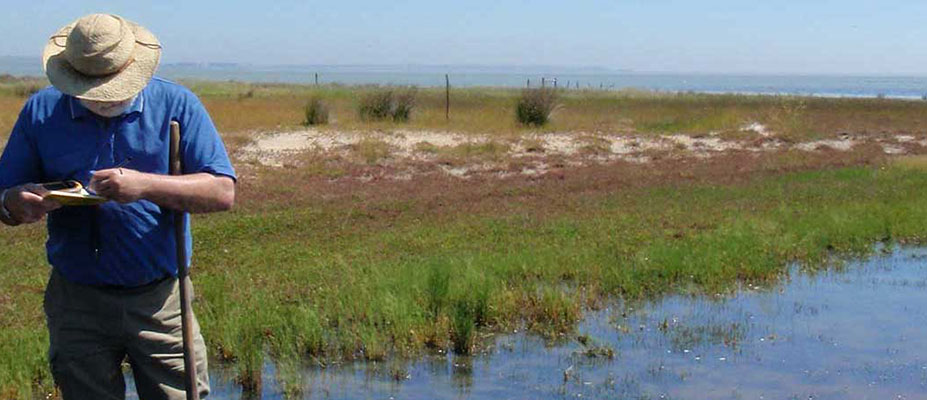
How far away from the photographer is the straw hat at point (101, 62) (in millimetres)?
3891

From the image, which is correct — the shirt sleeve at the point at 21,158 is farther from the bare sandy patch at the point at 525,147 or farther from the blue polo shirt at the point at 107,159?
the bare sandy patch at the point at 525,147

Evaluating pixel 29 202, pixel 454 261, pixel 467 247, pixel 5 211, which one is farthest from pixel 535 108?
pixel 29 202

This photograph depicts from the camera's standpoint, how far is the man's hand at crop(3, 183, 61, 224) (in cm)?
379

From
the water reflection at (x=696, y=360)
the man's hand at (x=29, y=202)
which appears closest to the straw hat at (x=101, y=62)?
the man's hand at (x=29, y=202)

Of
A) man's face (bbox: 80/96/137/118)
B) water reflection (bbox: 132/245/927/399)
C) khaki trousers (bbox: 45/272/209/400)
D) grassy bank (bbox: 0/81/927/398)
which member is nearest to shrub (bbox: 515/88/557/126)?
grassy bank (bbox: 0/81/927/398)

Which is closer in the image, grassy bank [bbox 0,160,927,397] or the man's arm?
the man's arm

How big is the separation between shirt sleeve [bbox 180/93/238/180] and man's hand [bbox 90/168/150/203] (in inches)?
9.7

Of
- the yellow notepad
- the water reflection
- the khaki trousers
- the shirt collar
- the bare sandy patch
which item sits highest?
the shirt collar

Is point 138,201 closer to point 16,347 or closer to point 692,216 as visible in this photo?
point 16,347

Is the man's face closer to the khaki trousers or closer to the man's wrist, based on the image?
the man's wrist

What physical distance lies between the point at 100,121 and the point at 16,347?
163 inches

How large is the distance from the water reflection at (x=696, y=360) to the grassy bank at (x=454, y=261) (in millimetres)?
316

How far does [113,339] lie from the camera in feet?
13.7

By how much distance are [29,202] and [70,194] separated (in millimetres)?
151
